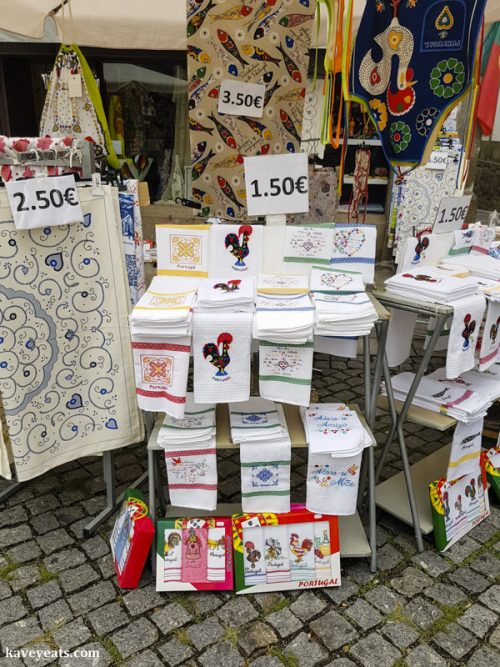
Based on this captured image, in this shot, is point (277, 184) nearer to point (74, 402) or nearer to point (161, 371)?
point (161, 371)

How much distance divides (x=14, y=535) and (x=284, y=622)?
1572 mm

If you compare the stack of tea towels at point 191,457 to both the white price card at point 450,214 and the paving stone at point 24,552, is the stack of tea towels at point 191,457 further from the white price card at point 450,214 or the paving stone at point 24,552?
Answer: the white price card at point 450,214

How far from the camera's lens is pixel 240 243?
8.68ft

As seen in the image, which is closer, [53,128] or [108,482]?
[108,482]

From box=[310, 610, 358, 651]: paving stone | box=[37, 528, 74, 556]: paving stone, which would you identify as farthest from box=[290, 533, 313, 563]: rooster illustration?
box=[37, 528, 74, 556]: paving stone

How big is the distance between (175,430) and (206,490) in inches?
13.2

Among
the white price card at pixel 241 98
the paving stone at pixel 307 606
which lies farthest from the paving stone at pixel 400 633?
the white price card at pixel 241 98

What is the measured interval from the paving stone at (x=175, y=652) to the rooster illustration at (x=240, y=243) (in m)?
1.76

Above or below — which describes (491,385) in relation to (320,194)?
below

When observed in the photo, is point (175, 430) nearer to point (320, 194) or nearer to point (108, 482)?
point (108, 482)

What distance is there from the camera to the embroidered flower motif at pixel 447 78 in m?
2.73

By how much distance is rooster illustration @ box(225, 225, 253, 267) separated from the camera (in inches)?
104

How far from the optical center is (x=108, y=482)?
302cm

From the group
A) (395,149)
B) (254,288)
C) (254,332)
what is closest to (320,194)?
(395,149)
